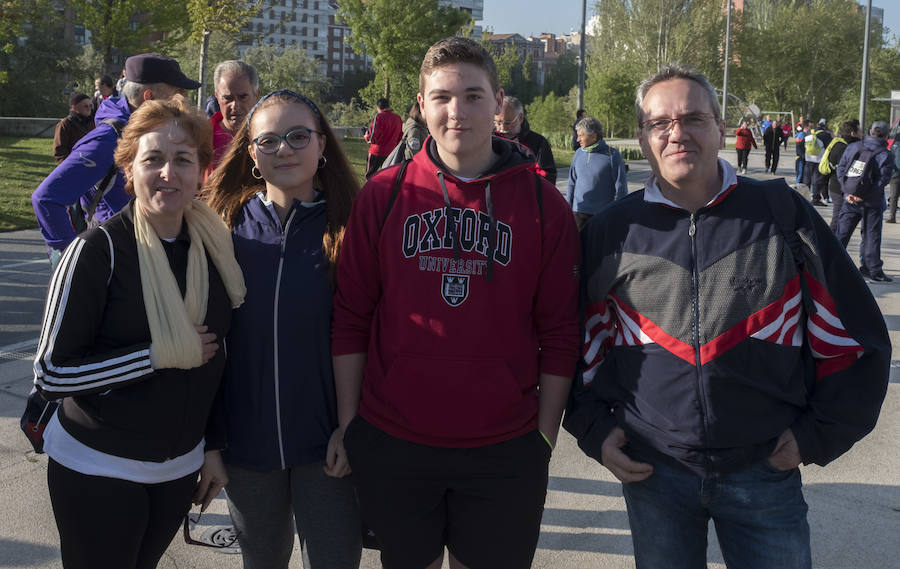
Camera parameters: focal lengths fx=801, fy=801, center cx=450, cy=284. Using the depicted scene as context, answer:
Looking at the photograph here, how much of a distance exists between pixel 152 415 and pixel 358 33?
3886 cm

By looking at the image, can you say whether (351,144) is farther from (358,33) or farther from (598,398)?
(598,398)

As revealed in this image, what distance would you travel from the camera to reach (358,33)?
38938 millimetres

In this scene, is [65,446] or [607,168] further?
[607,168]

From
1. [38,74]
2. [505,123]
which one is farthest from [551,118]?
[505,123]

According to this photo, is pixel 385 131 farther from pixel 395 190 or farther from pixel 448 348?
pixel 448 348

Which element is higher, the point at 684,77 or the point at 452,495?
the point at 684,77

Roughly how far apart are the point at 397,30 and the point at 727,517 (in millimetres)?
37618

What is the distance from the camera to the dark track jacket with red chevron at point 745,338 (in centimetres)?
219

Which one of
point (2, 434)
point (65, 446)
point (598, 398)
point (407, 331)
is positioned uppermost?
point (407, 331)

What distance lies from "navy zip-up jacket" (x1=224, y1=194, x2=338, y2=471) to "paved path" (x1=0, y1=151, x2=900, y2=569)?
17.9 inches

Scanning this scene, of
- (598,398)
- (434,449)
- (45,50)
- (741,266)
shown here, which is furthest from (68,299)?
(45,50)

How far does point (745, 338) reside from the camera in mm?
2191

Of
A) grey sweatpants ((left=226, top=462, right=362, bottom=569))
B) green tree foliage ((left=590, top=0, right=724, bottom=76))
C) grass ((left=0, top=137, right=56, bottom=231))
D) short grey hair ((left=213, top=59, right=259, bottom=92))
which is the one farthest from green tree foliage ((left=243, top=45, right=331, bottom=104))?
grey sweatpants ((left=226, top=462, right=362, bottom=569))

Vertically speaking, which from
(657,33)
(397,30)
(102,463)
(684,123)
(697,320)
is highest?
(657,33)
